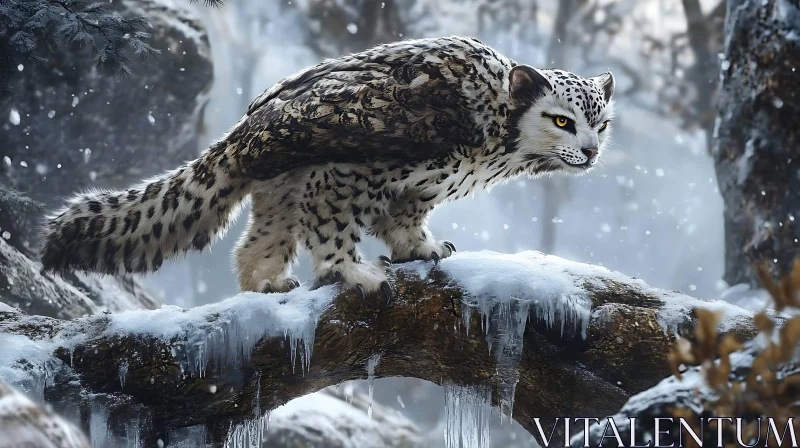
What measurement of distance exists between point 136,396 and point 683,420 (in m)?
1.91

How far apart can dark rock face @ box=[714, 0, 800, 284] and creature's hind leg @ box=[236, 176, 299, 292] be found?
3.59 m

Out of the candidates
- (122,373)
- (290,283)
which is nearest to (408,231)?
(290,283)

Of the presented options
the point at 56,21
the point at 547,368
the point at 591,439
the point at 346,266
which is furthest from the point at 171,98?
the point at 591,439

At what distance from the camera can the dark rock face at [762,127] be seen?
487cm

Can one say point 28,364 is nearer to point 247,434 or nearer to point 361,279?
point 247,434

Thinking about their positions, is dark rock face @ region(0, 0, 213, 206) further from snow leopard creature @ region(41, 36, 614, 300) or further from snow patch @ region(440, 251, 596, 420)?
snow patch @ region(440, 251, 596, 420)

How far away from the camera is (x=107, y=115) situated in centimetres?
723

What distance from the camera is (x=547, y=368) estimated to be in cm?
292

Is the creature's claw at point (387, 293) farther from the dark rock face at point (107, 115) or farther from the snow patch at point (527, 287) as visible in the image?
the dark rock face at point (107, 115)

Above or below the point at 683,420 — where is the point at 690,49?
above

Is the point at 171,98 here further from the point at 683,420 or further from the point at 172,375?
the point at 683,420

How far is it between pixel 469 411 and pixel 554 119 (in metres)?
1.29

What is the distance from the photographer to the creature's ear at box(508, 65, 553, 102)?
2990 millimetres

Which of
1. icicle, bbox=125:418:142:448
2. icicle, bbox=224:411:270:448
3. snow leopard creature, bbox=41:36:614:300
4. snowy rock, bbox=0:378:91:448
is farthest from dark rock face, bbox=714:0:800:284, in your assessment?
snowy rock, bbox=0:378:91:448
